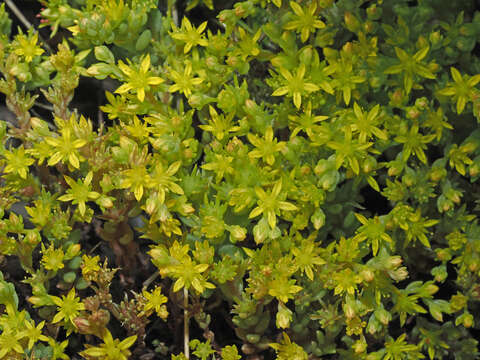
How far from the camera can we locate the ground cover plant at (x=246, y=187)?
1766mm

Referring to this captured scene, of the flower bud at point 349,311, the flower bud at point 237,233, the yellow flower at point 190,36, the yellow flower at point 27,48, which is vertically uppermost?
the yellow flower at point 27,48

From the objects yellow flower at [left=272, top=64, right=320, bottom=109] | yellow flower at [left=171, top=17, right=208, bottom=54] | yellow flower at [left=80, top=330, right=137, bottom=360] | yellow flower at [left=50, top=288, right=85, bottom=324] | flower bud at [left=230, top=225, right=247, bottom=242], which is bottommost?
yellow flower at [left=80, top=330, right=137, bottom=360]

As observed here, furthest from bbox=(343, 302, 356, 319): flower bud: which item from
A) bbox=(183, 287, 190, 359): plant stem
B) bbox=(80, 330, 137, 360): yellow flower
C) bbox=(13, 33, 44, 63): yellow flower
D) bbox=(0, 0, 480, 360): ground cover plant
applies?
bbox=(13, 33, 44, 63): yellow flower

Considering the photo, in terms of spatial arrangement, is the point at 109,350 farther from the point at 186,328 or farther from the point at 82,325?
the point at 186,328

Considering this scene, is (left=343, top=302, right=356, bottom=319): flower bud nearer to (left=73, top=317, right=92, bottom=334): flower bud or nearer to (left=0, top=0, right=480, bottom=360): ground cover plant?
(left=0, top=0, right=480, bottom=360): ground cover plant

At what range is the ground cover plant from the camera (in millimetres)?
1766

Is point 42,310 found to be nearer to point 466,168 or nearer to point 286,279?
point 286,279

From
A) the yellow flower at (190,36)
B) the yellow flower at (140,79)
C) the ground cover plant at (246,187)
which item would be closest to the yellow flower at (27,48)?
the ground cover plant at (246,187)

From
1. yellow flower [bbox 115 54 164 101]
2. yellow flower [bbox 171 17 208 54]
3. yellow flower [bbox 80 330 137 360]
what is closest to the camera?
yellow flower [bbox 80 330 137 360]

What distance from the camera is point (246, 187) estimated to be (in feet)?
5.92

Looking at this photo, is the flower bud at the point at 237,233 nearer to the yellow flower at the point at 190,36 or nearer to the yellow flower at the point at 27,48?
the yellow flower at the point at 190,36

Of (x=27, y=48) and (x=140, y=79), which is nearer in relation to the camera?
(x=140, y=79)

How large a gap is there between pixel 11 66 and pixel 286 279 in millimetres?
1162

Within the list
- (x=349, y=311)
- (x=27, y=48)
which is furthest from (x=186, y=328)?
(x=27, y=48)
